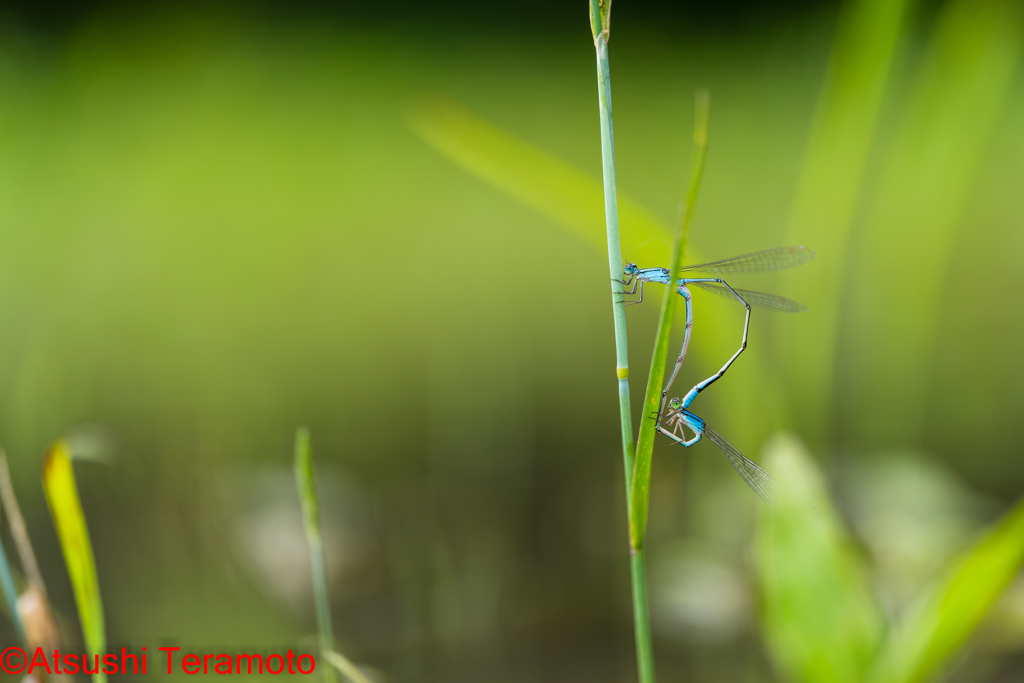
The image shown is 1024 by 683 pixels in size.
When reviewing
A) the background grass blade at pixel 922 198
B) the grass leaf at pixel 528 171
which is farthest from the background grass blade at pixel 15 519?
the background grass blade at pixel 922 198

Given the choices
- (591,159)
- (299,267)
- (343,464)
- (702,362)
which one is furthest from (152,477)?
(591,159)

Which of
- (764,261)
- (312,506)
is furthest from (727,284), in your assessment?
(312,506)

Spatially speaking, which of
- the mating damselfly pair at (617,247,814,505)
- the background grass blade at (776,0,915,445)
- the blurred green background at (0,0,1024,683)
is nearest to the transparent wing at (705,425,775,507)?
the mating damselfly pair at (617,247,814,505)

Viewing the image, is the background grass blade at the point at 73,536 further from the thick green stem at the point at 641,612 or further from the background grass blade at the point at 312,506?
the thick green stem at the point at 641,612

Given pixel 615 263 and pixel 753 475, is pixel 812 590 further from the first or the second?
pixel 615 263

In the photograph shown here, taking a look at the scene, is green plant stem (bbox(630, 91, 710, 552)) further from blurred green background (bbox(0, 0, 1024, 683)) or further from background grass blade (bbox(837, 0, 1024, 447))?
background grass blade (bbox(837, 0, 1024, 447))

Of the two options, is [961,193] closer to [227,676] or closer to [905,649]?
[905,649]

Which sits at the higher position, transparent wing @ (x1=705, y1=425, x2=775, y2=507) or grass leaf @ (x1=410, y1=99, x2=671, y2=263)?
grass leaf @ (x1=410, y1=99, x2=671, y2=263)
